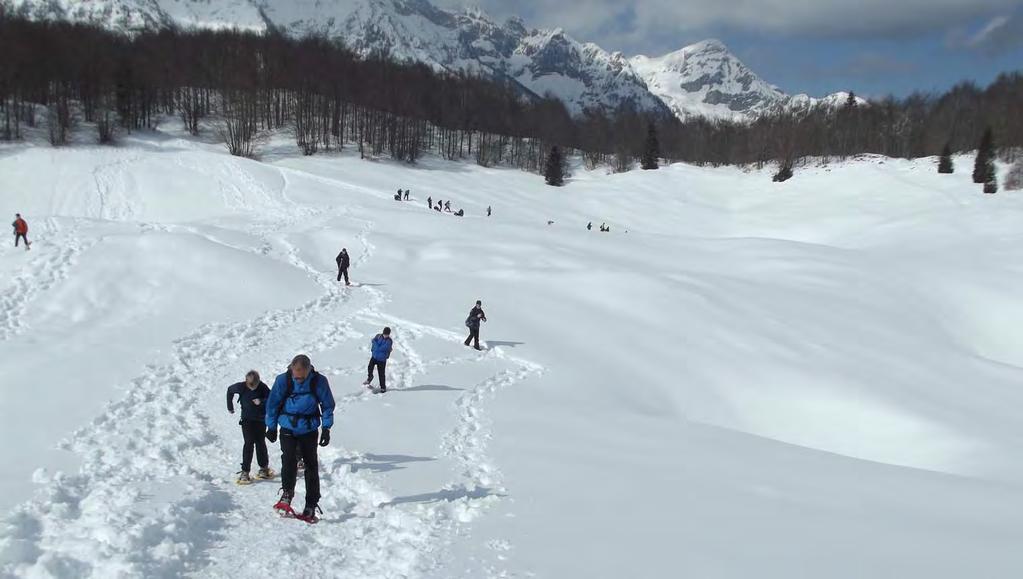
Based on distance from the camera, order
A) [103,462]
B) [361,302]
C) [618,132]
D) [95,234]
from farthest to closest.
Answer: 1. [618,132]
2. [95,234]
3. [361,302]
4. [103,462]

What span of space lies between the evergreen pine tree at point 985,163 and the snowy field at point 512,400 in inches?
1251

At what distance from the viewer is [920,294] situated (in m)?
29.5

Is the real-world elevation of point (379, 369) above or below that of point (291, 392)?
below

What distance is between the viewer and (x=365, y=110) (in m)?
84.9

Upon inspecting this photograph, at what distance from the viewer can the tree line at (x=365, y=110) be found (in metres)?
64.4

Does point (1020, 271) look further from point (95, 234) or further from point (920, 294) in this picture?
point (95, 234)

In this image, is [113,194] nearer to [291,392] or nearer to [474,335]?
[474,335]

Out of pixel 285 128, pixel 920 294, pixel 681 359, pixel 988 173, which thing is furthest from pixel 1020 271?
pixel 285 128

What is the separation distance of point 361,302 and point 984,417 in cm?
1820

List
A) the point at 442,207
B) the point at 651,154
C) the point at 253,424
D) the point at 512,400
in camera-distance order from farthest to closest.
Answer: the point at 651,154, the point at 442,207, the point at 512,400, the point at 253,424

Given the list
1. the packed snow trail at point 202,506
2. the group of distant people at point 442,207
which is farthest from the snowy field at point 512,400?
the group of distant people at point 442,207

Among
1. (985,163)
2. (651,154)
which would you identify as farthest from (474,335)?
(651,154)

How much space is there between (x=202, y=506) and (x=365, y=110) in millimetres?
84810

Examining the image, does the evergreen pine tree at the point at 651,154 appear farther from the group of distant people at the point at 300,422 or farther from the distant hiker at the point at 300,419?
the distant hiker at the point at 300,419
